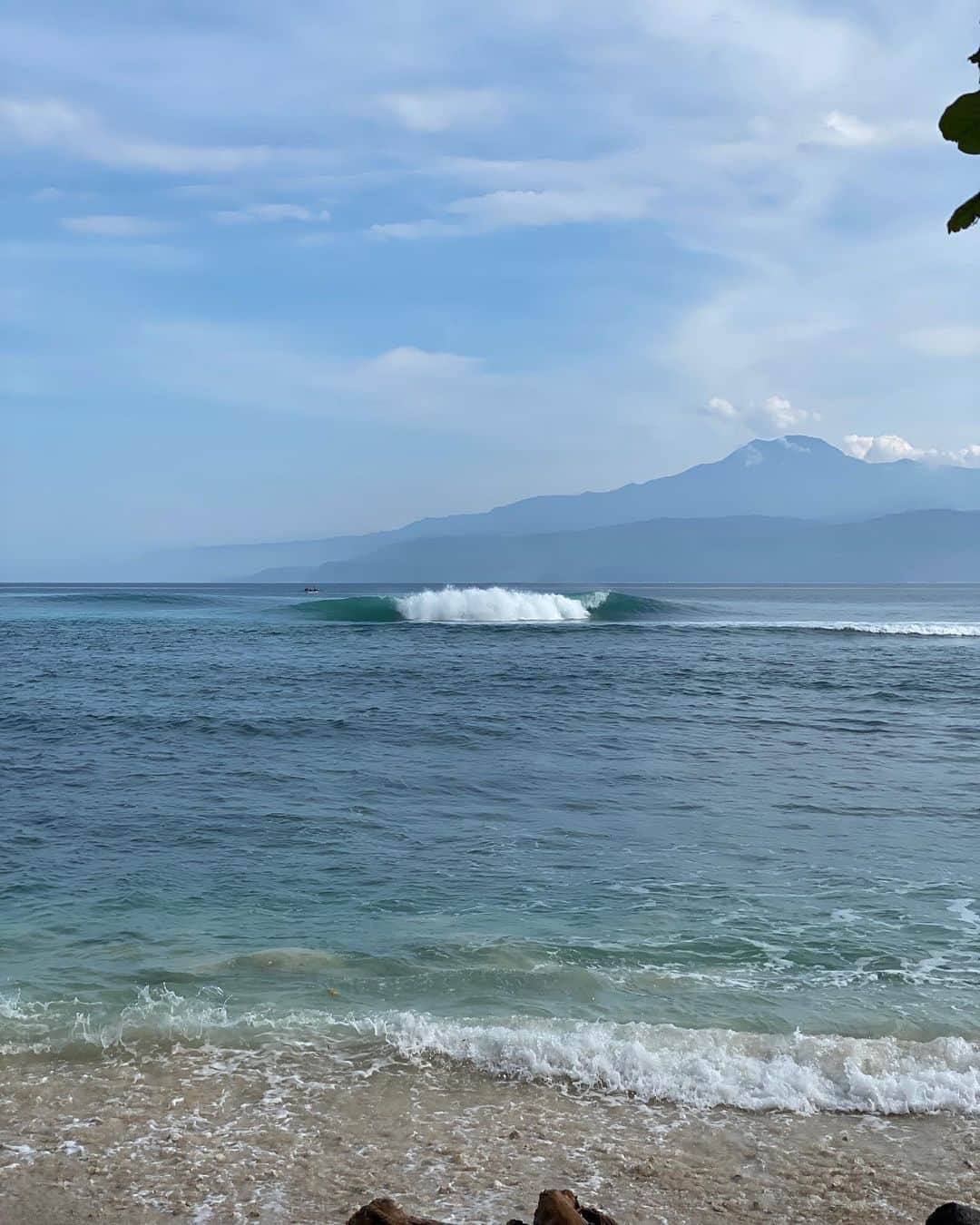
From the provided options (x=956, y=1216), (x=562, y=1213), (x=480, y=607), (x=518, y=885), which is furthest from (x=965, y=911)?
(x=480, y=607)

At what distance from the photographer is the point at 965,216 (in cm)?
218

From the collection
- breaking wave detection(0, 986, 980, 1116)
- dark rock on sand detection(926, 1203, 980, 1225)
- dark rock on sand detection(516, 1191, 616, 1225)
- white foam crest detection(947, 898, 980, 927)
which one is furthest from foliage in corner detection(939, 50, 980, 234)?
white foam crest detection(947, 898, 980, 927)

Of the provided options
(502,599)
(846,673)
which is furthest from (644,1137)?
(502,599)

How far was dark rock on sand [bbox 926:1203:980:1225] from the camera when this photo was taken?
2.92 meters

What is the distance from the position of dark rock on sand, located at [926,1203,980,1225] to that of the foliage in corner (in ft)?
8.75

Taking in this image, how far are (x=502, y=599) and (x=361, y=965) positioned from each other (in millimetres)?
52244

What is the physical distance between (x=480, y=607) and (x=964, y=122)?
183 ft

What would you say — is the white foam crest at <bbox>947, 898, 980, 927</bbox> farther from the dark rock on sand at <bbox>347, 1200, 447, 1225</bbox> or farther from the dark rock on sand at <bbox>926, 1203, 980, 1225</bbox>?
the dark rock on sand at <bbox>347, 1200, 447, 1225</bbox>

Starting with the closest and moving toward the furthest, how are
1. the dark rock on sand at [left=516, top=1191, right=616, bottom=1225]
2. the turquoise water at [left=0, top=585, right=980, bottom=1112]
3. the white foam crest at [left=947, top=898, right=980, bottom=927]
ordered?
1. the dark rock on sand at [left=516, top=1191, right=616, bottom=1225]
2. the turquoise water at [left=0, top=585, right=980, bottom=1112]
3. the white foam crest at [left=947, top=898, right=980, bottom=927]

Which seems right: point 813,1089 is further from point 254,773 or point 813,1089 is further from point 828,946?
point 254,773

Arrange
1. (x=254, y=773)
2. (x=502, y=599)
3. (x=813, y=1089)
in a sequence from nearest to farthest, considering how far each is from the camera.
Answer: (x=813, y=1089)
(x=254, y=773)
(x=502, y=599)

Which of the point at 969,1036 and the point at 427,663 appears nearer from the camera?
the point at 969,1036

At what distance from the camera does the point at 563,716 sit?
1945 centimetres

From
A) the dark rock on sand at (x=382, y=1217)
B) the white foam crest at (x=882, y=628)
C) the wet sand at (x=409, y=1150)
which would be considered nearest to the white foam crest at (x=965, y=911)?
the wet sand at (x=409, y=1150)
